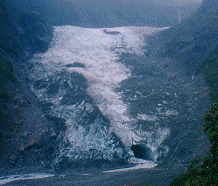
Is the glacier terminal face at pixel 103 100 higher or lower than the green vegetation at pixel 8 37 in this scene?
lower

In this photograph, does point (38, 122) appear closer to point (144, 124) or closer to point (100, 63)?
point (144, 124)

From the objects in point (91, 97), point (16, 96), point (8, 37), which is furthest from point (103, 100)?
point (8, 37)

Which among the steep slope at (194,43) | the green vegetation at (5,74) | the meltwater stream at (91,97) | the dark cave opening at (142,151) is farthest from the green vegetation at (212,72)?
the green vegetation at (5,74)

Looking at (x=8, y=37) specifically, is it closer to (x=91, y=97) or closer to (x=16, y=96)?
(x=16, y=96)

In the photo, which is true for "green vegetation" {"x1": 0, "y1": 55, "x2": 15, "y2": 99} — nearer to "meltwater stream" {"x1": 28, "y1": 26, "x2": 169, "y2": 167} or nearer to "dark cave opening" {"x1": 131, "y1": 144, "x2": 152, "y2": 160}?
"meltwater stream" {"x1": 28, "y1": 26, "x2": 169, "y2": 167}

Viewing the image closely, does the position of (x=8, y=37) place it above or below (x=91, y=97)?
above

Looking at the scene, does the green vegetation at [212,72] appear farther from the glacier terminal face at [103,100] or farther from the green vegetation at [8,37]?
the green vegetation at [8,37]

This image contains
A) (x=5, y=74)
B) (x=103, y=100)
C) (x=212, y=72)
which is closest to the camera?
(x=212, y=72)

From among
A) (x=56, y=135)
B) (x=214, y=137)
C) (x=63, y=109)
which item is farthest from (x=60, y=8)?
(x=214, y=137)

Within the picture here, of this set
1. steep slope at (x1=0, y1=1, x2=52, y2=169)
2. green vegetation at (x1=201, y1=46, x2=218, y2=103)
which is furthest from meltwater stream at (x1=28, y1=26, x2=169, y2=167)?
green vegetation at (x1=201, y1=46, x2=218, y2=103)
